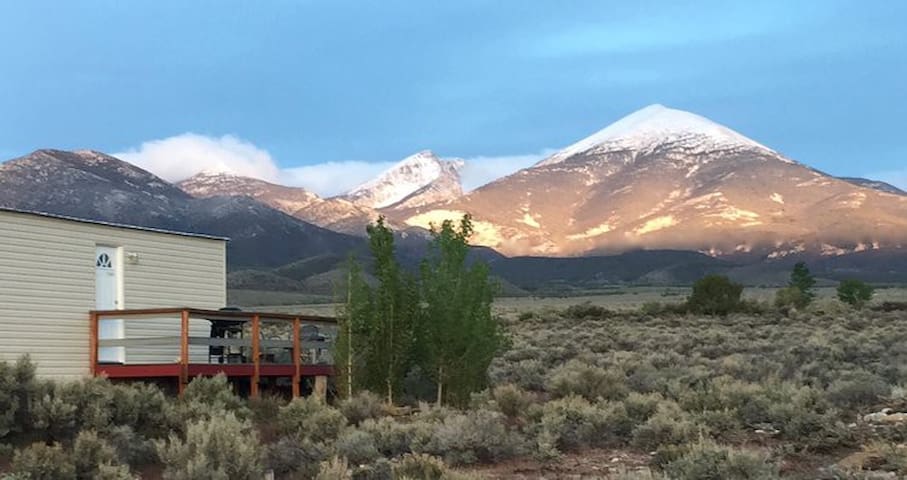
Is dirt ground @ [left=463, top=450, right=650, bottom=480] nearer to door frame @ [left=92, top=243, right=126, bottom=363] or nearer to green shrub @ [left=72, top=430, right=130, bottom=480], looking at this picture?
green shrub @ [left=72, top=430, right=130, bottom=480]

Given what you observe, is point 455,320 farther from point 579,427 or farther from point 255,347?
point 579,427

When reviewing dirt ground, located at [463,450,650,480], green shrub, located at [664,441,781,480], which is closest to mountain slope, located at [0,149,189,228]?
dirt ground, located at [463,450,650,480]

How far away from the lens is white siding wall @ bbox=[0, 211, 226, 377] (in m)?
15.3

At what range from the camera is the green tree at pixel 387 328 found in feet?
50.3

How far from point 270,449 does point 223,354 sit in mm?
7185

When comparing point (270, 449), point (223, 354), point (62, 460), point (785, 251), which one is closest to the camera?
point (62, 460)

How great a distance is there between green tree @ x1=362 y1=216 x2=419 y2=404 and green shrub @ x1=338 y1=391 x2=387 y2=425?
1.21m

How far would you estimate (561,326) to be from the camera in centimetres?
3872

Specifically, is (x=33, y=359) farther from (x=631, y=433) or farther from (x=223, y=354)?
(x=631, y=433)

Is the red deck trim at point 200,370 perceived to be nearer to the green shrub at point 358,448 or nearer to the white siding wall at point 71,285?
the white siding wall at point 71,285

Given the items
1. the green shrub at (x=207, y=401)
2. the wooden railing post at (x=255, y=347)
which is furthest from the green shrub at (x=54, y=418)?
the wooden railing post at (x=255, y=347)

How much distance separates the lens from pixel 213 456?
349 inches

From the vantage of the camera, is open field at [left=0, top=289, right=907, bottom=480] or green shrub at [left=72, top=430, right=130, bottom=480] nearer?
open field at [left=0, top=289, right=907, bottom=480]

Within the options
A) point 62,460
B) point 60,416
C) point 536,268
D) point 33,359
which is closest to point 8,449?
point 60,416
